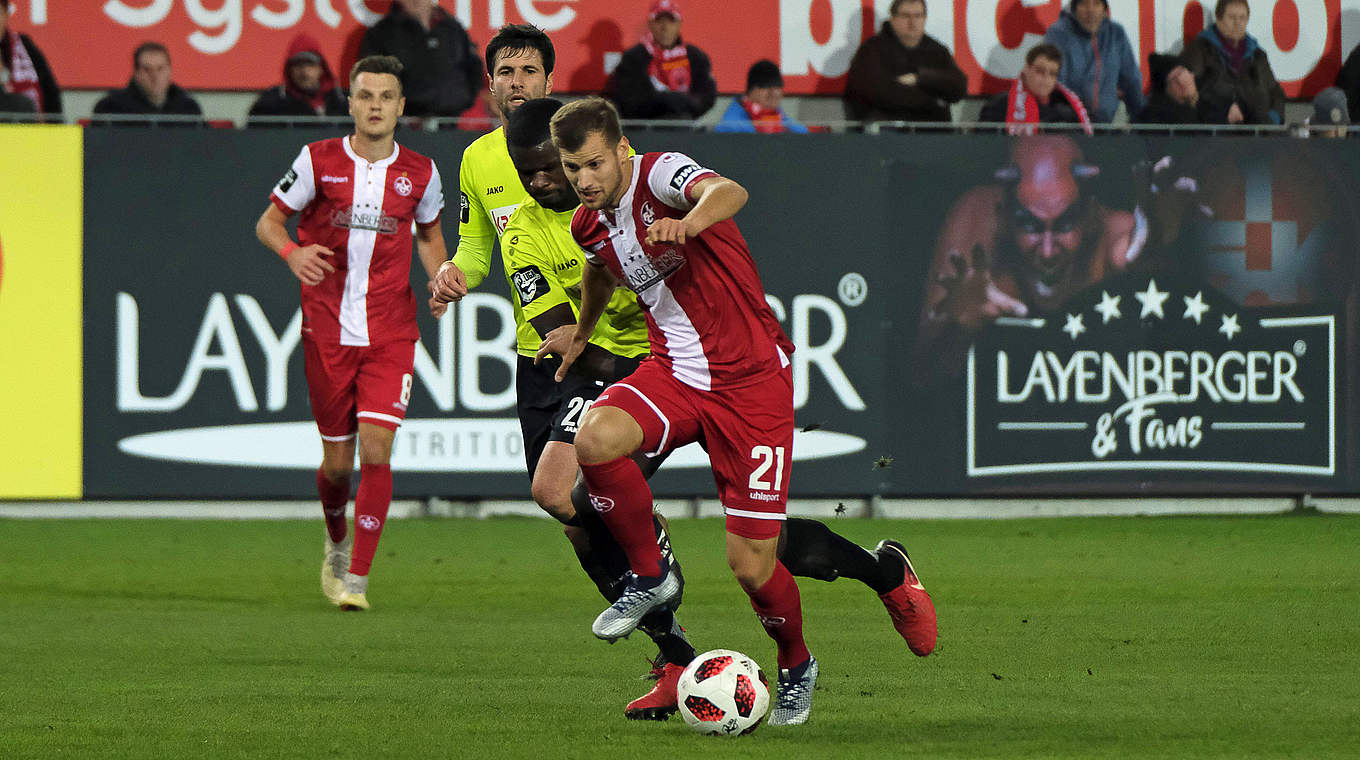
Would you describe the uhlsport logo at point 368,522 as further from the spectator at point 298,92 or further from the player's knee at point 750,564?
the spectator at point 298,92

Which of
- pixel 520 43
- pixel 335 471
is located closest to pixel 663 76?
pixel 335 471

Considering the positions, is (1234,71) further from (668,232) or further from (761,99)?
(668,232)

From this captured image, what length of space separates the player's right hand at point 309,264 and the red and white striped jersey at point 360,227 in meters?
0.44

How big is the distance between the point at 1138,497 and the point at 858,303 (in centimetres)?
236

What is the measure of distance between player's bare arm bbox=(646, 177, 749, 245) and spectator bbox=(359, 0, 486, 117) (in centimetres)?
787

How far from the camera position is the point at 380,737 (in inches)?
202

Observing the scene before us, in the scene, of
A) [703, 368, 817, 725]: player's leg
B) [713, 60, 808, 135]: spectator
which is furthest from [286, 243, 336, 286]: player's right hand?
[713, 60, 808, 135]: spectator

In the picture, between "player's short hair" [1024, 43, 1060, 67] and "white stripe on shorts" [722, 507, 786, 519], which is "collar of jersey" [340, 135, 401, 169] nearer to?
"white stripe on shorts" [722, 507, 786, 519]

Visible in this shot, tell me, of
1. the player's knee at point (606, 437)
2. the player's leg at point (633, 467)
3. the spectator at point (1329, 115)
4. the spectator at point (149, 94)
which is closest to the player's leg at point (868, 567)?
the player's leg at point (633, 467)

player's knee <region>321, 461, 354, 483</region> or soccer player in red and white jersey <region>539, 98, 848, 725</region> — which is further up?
soccer player in red and white jersey <region>539, 98, 848, 725</region>

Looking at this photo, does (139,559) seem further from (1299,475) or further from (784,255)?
(1299,475)

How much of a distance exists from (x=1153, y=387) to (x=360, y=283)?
232 inches

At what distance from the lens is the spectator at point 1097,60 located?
534 inches

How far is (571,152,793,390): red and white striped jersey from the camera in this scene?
17.9ft
